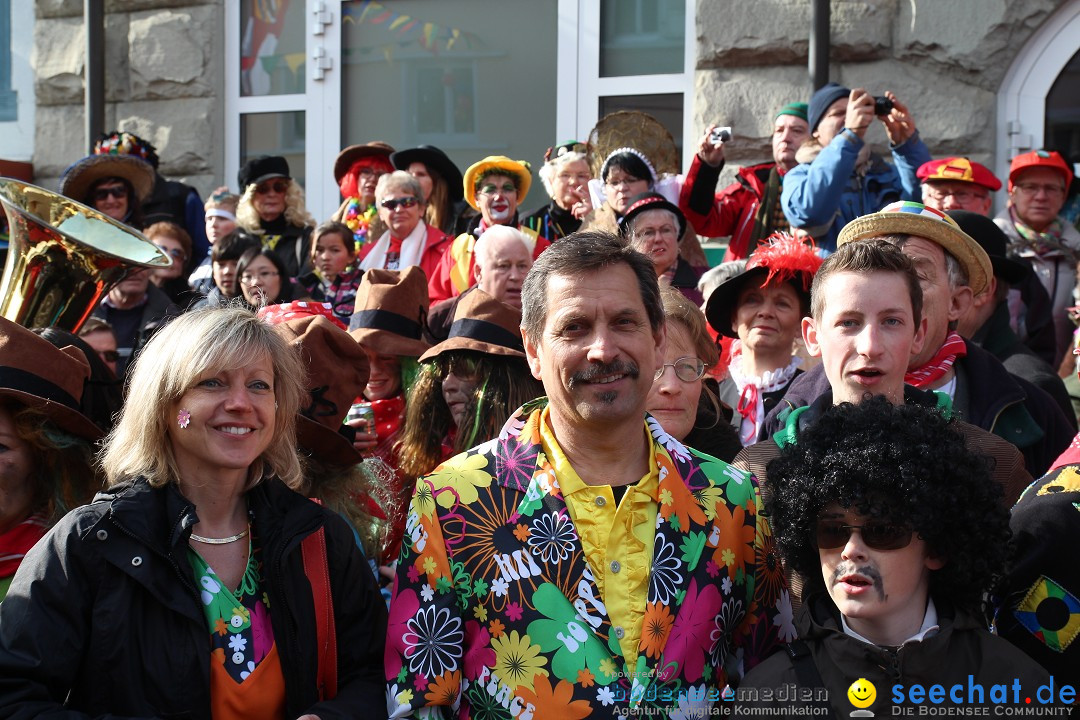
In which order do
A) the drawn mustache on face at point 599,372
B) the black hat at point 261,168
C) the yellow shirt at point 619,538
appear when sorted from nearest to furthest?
1. the yellow shirt at point 619,538
2. the drawn mustache on face at point 599,372
3. the black hat at point 261,168

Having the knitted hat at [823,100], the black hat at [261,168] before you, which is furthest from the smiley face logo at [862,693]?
the black hat at [261,168]

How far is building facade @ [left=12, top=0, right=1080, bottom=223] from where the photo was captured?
23.8ft

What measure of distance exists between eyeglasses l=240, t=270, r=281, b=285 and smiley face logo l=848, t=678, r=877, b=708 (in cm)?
491

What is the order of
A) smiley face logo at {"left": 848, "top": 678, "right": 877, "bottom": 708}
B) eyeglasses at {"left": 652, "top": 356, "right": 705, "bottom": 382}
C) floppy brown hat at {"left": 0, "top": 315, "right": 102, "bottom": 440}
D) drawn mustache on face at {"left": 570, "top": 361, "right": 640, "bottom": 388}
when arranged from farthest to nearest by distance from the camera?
eyeglasses at {"left": 652, "top": 356, "right": 705, "bottom": 382}
floppy brown hat at {"left": 0, "top": 315, "right": 102, "bottom": 440}
drawn mustache on face at {"left": 570, "top": 361, "right": 640, "bottom": 388}
smiley face logo at {"left": 848, "top": 678, "right": 877, "bottom": 708}

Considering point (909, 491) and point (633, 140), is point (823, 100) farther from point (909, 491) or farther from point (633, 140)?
point (909, 491)

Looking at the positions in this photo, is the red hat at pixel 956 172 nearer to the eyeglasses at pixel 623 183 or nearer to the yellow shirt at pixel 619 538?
the eyeglasses at pixel 623 183

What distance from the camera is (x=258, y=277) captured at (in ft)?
22.1

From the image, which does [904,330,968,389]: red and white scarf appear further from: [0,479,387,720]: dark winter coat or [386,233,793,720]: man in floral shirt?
[0,479,387,720]: dark winter coat

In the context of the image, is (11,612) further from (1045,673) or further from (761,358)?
(761,358)

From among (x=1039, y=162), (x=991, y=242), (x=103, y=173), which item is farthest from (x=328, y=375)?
(x=103, y=173)

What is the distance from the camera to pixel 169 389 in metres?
2.98

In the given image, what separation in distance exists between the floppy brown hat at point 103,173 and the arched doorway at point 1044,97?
5416 millimetres

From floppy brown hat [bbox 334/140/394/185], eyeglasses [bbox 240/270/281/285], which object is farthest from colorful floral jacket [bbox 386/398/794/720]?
floppy brown hat [bbox 334/140/394/185]

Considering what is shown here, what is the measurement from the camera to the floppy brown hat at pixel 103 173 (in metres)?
7.46
